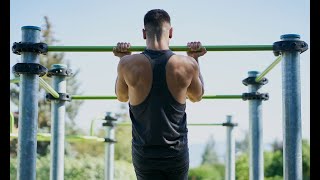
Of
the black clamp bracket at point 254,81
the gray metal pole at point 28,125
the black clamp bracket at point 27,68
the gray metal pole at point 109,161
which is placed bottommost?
the gray metal pole at point 109,161

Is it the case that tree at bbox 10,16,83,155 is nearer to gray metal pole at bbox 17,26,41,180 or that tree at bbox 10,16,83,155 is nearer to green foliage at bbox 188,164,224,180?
green foliage at bbox 188,164,224,180

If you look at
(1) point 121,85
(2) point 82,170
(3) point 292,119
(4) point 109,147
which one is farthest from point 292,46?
(2) point 82,170

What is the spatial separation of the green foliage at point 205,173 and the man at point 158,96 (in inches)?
694

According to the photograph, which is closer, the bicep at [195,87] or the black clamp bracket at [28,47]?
the bicep at [195,87]

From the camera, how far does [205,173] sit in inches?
823

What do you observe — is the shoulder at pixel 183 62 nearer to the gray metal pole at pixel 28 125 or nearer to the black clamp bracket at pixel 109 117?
the gray metal pole at pixel 28 125

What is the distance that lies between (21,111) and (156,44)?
874mm

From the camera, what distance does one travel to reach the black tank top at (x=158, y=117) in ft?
9.48

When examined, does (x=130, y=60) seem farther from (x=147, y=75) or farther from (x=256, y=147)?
(x=256, y=147)

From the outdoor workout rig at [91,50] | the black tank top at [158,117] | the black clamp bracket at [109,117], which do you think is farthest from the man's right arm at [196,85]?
the black clamp bracket at [109,117]

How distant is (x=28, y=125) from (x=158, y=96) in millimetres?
776

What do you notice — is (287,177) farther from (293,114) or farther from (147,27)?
(147,27)

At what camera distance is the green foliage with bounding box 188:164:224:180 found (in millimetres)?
20484
